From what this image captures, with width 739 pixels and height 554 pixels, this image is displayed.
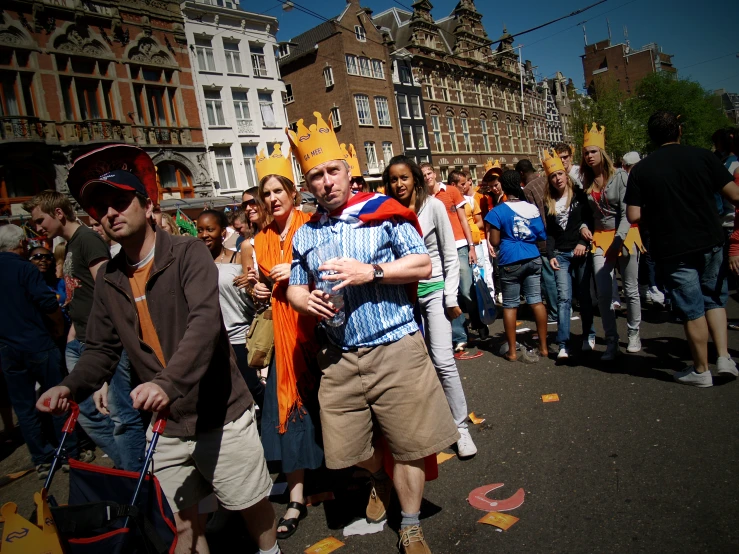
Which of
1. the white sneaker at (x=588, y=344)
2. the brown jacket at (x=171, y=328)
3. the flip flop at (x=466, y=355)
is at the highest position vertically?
the brown jacket at (x=171, y=328)

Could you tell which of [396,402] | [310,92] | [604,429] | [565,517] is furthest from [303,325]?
[310,92]

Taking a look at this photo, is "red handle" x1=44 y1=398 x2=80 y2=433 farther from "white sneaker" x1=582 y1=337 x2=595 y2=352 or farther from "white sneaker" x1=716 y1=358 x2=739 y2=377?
"white sneaker" x1=582 y1=337 x2=595 y2=352

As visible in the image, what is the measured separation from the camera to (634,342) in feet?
17.3

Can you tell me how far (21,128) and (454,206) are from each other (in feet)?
68.5

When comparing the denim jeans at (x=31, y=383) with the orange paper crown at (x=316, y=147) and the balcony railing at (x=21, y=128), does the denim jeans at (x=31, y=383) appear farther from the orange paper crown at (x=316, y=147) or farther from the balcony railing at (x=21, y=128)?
the balcony railing at (x=21, y=128)

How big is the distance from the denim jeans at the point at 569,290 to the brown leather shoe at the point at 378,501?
3.17 metres

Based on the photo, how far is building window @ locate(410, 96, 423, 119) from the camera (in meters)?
39.7

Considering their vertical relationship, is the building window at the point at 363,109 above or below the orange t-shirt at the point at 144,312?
above

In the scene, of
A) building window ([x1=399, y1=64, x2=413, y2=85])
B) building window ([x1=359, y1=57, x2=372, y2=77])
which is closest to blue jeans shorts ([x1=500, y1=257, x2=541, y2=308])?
building window ([x1=359, y1=57, x2=372, y2=77])

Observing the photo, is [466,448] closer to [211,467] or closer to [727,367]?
[211,467]

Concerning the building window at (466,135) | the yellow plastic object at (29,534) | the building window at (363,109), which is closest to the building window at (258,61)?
the building window at (363,109)

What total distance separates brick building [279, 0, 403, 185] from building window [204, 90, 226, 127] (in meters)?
7.42

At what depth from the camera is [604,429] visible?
12.3ft

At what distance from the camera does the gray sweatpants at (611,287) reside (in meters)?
5.09
